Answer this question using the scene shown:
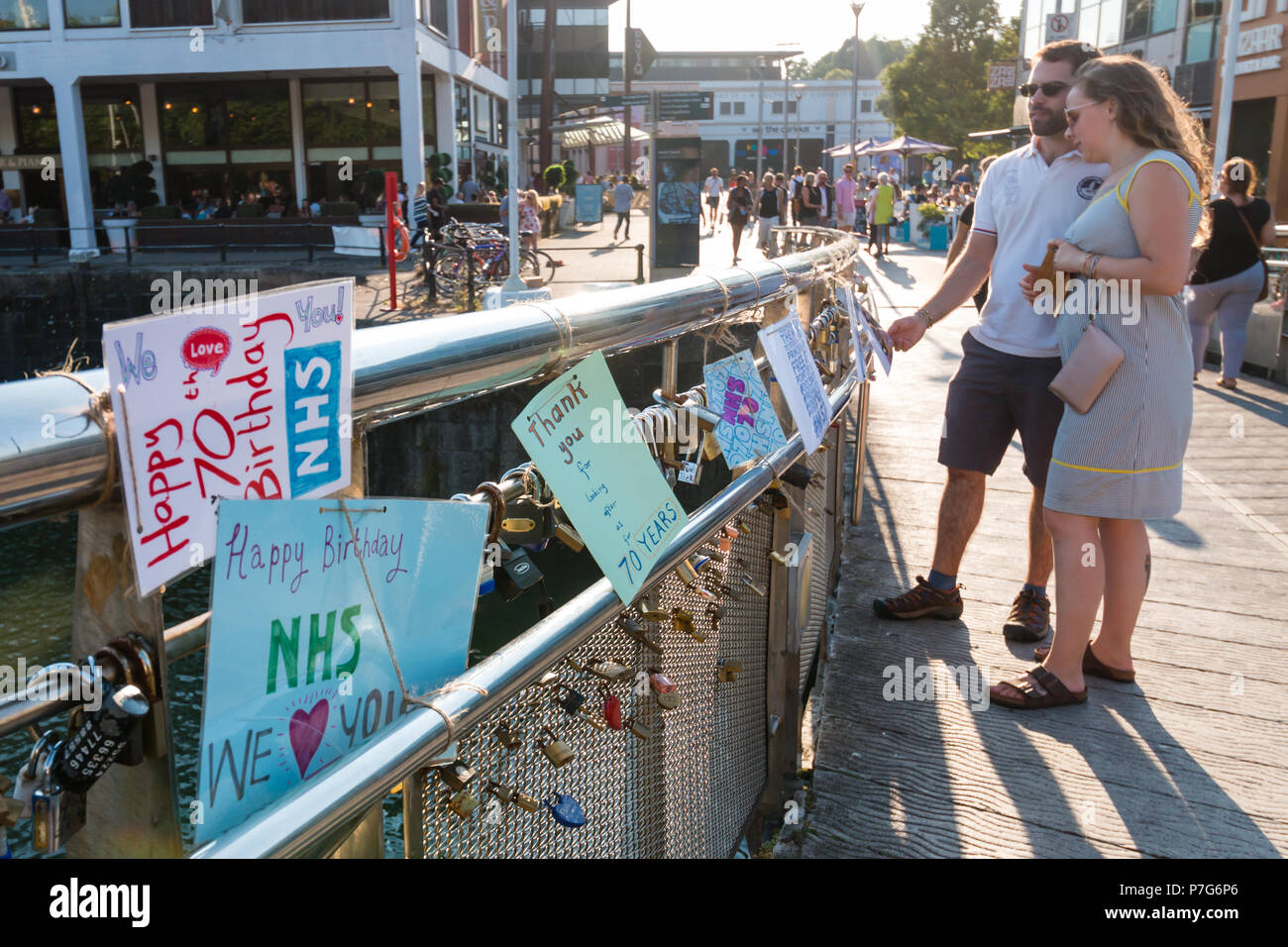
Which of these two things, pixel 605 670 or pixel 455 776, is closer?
pixel 455 776

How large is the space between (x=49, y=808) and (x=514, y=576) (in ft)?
2.53

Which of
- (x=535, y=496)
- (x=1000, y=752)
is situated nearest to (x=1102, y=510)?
(x=1000, y=752)

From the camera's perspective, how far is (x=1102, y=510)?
10.9 feet

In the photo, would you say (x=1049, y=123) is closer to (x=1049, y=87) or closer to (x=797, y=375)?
(x=1049, y=87)

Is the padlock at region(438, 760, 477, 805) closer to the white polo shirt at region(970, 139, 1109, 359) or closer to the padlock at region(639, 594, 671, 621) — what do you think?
the padlock at region(639, 594, 671, 621)

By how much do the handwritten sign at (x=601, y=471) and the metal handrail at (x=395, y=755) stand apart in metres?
0.08

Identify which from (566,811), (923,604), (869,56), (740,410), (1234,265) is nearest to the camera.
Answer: (566,811)

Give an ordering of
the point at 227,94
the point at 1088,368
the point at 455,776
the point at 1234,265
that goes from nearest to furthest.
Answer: the point at 455,776, the point at 1088,368, the point at 1234,265, the point at 227,94

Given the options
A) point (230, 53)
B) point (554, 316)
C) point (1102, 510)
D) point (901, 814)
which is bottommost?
point (901, 814)

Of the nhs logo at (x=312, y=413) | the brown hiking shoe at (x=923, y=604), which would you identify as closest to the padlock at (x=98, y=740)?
the nhs logo at (x=312, y=413)

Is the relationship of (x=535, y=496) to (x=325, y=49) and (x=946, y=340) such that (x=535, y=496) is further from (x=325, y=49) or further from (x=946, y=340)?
(x=325, y=49)

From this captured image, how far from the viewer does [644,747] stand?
2.20 meters

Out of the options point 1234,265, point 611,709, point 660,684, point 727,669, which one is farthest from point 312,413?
point 1234,265
